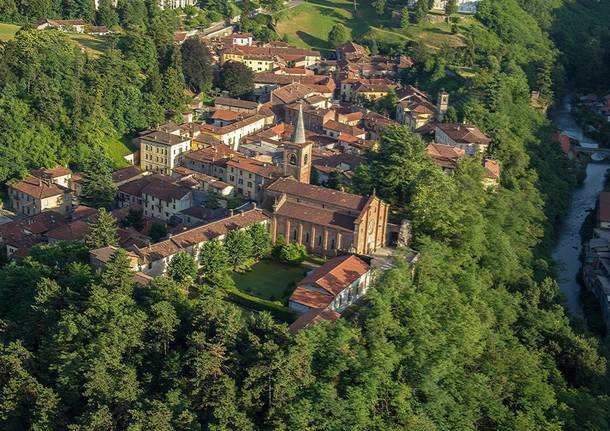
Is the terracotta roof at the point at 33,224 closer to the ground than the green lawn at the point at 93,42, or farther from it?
closer to the ground

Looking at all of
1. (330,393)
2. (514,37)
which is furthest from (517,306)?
(514,37)

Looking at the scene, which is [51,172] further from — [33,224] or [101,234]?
[101,234]

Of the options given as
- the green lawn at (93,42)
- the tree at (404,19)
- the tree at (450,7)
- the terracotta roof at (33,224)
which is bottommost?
the terracotta roof at (33,224)

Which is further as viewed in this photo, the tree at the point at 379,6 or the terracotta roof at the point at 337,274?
the tree at the point at 379,6

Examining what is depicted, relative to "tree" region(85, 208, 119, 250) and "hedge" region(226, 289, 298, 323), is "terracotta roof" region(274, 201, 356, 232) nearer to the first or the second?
"hedge" region(226, 289, 298, 323)

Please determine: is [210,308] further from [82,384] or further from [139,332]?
[82,384]

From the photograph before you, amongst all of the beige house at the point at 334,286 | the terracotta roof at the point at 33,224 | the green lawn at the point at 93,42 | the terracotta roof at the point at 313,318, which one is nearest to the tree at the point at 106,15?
the green lawn at the point at 93,42

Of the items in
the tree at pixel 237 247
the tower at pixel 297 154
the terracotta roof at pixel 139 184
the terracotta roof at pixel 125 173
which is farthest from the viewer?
the terracotta roof at pixel 125 173

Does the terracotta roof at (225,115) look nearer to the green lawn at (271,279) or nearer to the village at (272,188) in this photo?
the village at (272,188)

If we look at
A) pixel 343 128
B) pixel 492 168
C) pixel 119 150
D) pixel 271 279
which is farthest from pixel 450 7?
pixel 271 279
